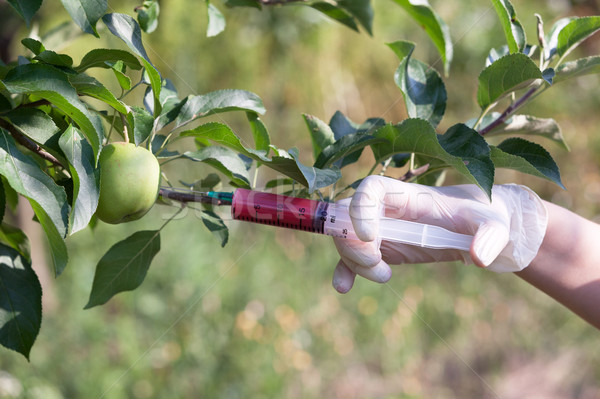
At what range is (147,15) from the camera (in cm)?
71

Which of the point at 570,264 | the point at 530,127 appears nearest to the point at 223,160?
the point at 530,127

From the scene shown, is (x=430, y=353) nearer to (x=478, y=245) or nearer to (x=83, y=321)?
(x=83, y=321)

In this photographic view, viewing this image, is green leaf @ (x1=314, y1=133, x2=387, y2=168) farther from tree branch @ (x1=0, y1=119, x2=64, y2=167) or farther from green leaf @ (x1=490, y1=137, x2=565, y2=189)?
tree branch @ (x1=0, y1=119, x2=64, y2=167)

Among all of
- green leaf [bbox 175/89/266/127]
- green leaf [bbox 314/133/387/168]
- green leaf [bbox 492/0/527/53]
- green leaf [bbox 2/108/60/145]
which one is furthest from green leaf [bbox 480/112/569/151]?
green leaf [bbox 2/108/60/145]

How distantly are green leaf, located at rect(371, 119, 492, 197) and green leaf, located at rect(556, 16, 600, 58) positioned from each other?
0.27 metres

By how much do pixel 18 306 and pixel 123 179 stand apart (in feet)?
0.68

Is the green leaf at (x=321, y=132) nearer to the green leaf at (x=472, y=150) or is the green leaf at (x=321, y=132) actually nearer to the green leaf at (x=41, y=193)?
the green leaf at (x=472, y=150)

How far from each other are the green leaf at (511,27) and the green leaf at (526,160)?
0.13 m

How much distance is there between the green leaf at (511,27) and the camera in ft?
2.30

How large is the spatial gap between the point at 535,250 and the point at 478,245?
0.19 meters

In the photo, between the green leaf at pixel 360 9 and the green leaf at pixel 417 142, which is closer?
the green leaf at pixel 417 142

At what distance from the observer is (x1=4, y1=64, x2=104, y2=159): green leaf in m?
0.50

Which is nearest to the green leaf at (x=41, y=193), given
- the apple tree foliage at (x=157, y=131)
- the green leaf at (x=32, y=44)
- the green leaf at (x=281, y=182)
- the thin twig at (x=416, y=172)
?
the apple tree foliage at (x=157, y=131)

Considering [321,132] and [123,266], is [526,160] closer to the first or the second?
[321,132]
